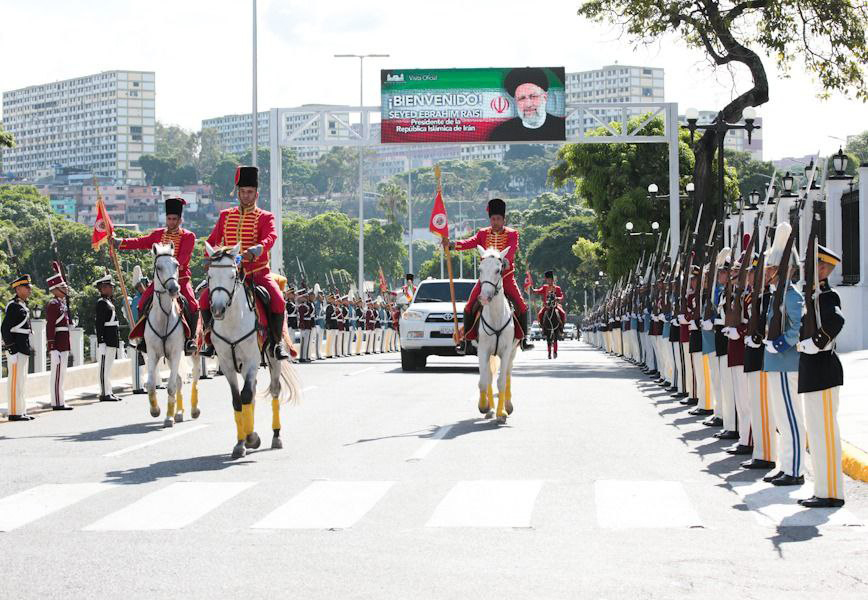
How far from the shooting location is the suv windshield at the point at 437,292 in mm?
31500

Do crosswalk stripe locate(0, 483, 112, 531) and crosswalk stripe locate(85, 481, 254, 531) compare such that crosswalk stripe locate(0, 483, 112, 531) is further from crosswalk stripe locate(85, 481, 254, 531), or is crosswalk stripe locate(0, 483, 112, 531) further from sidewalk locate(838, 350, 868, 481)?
sidewalk locate(838, 350, 868, 481)

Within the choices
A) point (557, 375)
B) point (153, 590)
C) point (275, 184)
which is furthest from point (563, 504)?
point (275, 184)

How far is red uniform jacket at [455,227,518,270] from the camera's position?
738 inches

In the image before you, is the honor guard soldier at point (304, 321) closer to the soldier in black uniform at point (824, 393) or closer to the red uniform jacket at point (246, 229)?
the red uniform jacket at point (246, 229)

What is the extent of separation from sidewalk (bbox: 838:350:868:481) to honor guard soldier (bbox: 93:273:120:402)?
10.9 m

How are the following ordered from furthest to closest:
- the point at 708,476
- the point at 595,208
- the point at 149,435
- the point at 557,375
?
1. the point at 595,208
2. the point at 557,375
3. the point at 149,435
4. the point at 708,476

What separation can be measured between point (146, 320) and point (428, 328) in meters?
12.8

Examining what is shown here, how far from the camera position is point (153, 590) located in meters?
8.08

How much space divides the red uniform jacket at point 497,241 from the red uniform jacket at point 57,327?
6151 millimetres

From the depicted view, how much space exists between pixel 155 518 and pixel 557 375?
21597mm

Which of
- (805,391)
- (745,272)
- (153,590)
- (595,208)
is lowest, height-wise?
(153,590)

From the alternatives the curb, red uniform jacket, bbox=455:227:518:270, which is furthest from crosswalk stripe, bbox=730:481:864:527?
red uniform jacket, bbox=455:227:518:270

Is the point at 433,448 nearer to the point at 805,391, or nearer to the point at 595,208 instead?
the point at 805,391

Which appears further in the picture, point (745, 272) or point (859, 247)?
point (859, 247)
